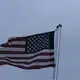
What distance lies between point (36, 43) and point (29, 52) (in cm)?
17

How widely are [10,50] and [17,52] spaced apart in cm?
11

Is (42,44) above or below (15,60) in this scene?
above

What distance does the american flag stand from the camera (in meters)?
3.18

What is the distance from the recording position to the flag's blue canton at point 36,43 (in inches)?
126

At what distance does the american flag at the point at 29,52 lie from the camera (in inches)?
125

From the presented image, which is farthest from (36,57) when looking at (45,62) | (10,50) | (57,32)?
(57,32)

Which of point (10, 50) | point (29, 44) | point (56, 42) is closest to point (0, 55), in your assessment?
point (10, 50)

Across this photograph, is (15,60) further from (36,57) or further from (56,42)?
(56,42)

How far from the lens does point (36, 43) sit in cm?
320

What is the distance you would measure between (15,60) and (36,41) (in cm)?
41

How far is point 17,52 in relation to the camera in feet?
10.5

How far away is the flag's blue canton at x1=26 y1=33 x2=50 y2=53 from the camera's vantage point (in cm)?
319

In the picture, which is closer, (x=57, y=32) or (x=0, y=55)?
(x=0, y=55)

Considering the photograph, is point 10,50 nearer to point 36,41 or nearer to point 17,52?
point 17,52
